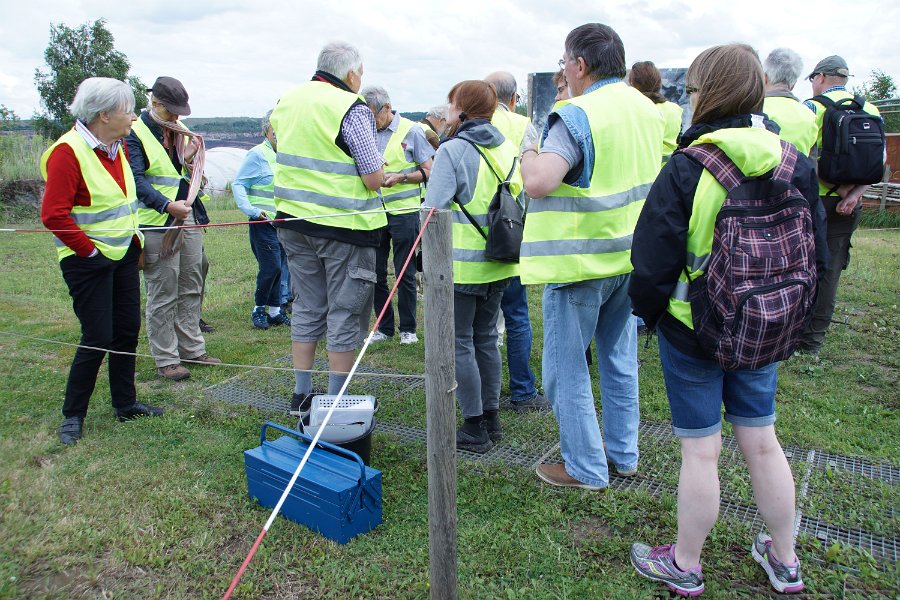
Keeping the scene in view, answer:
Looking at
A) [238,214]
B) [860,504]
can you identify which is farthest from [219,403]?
[238,214]

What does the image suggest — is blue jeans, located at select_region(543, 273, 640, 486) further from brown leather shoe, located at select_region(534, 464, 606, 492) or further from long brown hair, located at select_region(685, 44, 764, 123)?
long brown hair, located at select_region(685, 44, 764, 123)

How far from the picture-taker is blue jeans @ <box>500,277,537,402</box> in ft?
14.8

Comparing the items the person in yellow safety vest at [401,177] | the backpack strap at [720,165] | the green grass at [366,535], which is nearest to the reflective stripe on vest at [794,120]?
the green grass at [366,535]

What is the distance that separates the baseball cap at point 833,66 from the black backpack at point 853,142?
0.27 metres

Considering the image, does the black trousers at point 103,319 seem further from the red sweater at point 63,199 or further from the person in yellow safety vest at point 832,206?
the person in yellow safety vest at point 832,206

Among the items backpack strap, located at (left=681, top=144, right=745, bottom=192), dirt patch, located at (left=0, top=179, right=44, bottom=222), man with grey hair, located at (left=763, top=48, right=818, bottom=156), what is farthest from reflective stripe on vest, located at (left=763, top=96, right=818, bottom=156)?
dirt patch, located at (left=0, top=179, right=44, bottom=222)

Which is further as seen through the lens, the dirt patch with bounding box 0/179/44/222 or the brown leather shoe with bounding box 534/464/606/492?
the dirt patch with bounding box 0/179/44/222

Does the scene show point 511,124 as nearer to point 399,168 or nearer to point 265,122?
point 399,168

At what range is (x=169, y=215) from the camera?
5.05 meters

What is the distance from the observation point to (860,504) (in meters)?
3.12

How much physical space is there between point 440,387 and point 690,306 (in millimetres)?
927

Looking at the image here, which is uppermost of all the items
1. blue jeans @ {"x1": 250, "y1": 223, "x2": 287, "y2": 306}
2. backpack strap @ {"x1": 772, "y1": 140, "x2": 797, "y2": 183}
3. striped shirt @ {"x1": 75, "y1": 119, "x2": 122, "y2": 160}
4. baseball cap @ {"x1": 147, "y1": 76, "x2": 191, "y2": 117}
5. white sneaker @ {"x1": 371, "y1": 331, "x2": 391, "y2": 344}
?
baseball cap @ {"x1": 147, "y1": 76, "x2": 191, "y2": 117}

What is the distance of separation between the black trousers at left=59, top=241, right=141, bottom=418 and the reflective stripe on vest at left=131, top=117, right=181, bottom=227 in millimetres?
878

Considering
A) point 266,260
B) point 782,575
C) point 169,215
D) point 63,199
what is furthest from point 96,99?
point 782,575
